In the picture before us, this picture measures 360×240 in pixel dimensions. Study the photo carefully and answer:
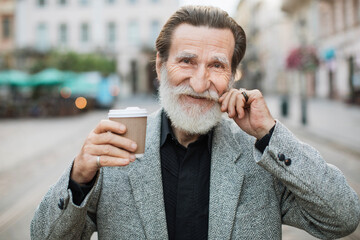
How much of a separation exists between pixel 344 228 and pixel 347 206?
10cm

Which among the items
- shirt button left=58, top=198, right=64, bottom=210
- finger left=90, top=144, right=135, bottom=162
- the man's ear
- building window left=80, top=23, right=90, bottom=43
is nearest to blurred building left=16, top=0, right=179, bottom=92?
building window left=80, top=23, right=90, bottom=43

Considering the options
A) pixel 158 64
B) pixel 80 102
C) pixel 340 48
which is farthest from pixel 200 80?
pixel 340 48

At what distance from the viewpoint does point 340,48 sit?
2297cm

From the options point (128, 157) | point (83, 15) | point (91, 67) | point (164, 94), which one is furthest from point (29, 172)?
point (83, 15)

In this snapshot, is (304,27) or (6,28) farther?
(6,28)

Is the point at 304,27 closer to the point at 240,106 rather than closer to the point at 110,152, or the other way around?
the point at 240,106

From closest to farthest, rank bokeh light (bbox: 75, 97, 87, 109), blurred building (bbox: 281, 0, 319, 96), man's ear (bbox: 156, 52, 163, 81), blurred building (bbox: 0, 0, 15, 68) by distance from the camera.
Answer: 1. man's ear (bbox: 156, 52, 163, 81)
2. bokeh light (bbox: 75, 97, 87, 109)
3. blurred building (bbox: 281, 0, 319, 96)
4. blurred building (bbox: 0, 0, 15, 68)

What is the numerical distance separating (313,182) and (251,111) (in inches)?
15.9

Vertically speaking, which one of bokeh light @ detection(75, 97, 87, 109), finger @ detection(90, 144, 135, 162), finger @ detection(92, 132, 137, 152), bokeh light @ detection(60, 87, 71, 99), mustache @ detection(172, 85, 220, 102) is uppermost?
mustache @ detection(172, 85, 220, 102)

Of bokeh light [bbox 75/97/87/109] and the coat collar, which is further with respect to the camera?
bokeh light [bbox 75/97/87/109]

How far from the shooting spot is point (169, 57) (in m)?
1.94

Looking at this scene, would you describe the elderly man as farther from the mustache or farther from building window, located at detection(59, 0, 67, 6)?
building window, located at detection(59, 0, 67, 6)

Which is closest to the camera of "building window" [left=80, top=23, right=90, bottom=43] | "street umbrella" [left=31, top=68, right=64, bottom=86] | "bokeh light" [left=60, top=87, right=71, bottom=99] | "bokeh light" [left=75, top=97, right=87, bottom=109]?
"street umbrella" [left=31, top=68, right=64, bottom=86]

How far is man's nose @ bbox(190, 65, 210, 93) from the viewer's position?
5.81 ft
